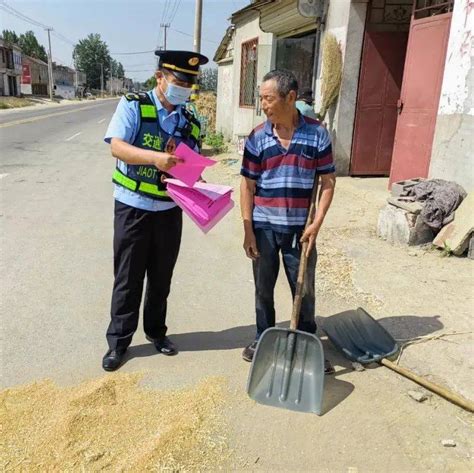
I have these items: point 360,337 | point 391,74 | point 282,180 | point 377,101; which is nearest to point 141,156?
point 282,180

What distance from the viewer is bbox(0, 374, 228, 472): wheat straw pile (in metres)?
2.33

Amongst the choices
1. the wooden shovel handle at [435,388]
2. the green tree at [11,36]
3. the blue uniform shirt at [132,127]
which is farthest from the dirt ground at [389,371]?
the green tree at [11,36]

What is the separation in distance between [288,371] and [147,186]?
1347 millimetres

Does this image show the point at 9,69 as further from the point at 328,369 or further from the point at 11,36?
the point at 328,369

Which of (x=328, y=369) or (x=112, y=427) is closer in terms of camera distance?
(x=112, y=427)

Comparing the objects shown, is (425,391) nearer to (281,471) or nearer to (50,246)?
(281,471)

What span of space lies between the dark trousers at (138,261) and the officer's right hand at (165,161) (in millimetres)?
405

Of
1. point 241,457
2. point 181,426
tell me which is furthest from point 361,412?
point 181,426

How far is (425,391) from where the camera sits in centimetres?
298

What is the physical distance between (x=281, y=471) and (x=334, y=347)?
4.26 ft

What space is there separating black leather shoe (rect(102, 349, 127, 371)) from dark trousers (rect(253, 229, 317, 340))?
92 centimetres

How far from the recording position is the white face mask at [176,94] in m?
2.83

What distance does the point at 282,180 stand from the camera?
2.95 metres

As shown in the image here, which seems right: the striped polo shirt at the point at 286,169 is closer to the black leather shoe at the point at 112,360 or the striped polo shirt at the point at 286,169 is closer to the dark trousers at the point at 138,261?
the dark trousers at the point at 138,261
